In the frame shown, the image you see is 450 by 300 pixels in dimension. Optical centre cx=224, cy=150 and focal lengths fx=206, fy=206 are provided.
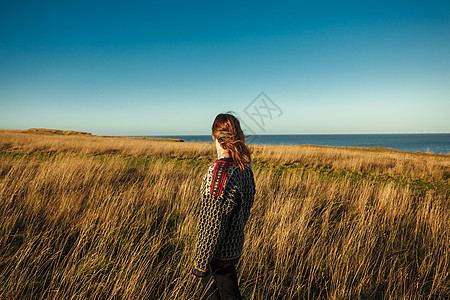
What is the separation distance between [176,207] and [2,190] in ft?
10.1

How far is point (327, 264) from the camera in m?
2.70

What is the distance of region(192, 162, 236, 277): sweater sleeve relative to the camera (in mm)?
1426

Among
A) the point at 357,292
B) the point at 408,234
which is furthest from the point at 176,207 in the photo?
the point at 408,234

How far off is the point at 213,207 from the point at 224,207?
8cm

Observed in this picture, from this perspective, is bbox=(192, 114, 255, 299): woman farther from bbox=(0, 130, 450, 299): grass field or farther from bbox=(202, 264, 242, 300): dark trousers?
bbox=(0, 130, 450, 299): grass field

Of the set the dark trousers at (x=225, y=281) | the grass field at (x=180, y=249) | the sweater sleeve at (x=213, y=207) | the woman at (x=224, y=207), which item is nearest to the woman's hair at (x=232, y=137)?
the woman at (x=224, y=207)

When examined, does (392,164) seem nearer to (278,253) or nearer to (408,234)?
(408,234)

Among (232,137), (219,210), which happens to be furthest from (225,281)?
(232,137)

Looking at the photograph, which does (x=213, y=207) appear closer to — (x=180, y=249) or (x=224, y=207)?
(x=224, y=207)

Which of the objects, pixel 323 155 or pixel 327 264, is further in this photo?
pixel 323 155

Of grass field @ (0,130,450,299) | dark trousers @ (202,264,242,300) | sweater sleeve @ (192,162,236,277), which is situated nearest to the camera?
sweater sleeve @ (192,162,236,277)

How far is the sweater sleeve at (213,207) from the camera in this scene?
143cm

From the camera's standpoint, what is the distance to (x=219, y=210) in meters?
1.44

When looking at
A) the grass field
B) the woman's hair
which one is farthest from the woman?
the grass field
